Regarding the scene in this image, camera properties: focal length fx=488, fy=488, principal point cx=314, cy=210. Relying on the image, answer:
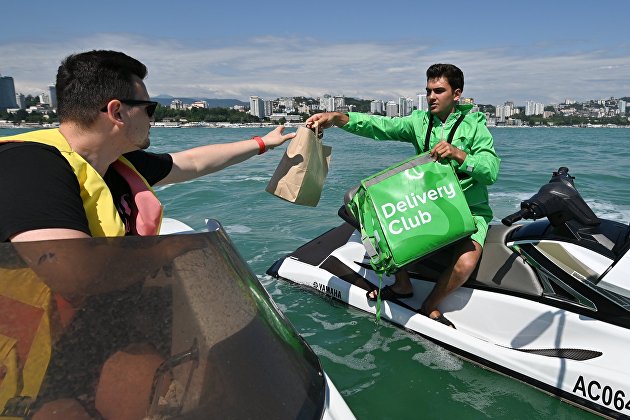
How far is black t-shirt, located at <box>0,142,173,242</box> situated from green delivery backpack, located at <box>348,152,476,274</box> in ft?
6.96

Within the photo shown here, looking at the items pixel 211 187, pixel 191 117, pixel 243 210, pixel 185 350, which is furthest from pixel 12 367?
pixel 191 117

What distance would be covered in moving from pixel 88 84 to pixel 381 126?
2.55 metres

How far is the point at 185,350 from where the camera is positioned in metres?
1.12

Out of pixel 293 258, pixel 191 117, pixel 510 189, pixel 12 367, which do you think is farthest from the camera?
pixel 191 117

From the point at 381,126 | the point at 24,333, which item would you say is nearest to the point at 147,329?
the point at 24,333

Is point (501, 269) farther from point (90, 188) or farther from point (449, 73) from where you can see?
point (90, 188)

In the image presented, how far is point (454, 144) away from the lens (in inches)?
128

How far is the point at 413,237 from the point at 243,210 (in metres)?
6.34

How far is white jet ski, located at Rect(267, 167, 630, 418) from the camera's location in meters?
2.69

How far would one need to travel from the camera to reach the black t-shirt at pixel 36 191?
112cm

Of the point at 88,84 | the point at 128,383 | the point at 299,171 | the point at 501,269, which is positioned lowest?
the point at 501,269

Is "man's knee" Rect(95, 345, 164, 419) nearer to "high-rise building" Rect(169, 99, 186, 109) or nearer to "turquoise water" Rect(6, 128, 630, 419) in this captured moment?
"turquoise water" Rect(6, 128, 630, 419)

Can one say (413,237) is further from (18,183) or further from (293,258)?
(18,183)

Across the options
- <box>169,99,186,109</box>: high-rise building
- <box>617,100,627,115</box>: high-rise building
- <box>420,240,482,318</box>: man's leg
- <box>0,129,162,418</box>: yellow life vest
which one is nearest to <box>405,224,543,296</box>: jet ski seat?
<box>420,240,482,318</box>: man's leg
